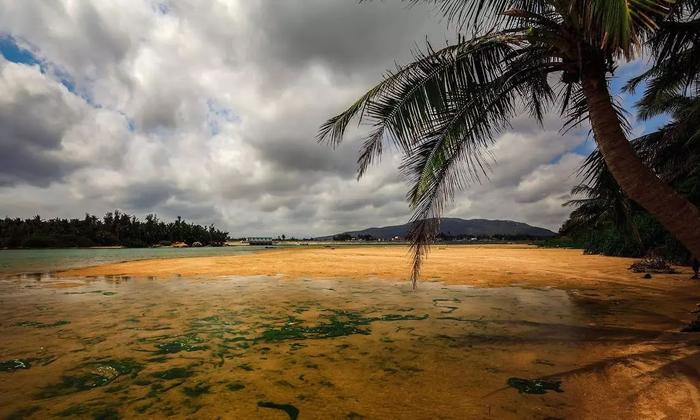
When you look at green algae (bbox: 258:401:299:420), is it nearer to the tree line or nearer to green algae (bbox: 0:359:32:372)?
green algae (bbox: 0:359:32:372)

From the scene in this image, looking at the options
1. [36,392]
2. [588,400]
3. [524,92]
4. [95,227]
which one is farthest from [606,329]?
[95,227]

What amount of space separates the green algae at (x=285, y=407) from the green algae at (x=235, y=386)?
0.41 metres

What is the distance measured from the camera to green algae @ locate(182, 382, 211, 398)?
3084mm

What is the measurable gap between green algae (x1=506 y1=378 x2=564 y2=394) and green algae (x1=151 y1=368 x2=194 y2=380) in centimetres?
322

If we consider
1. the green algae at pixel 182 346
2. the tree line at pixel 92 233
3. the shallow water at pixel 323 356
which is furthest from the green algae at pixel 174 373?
Answer: the tree line at pixel 92 233

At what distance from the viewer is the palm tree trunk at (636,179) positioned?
3717mm

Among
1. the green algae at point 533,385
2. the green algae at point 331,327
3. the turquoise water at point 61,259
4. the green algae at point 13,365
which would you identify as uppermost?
the green algae at point 13,365

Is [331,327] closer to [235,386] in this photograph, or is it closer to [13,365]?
[235,386]

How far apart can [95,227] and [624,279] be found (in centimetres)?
13706

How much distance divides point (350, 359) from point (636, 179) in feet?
12.5

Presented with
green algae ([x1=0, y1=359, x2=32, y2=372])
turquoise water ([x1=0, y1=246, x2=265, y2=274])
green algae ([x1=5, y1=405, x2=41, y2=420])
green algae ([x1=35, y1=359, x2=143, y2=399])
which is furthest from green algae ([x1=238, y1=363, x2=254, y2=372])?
turquoise water ([x1=0, y1=246, x2=265, y2=274])

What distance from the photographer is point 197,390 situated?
→ 318 cm

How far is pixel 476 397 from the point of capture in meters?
2.96

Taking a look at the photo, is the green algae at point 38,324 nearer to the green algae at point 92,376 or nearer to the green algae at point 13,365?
the green algae at point 13,365
